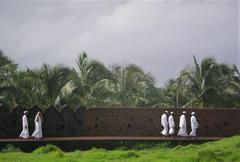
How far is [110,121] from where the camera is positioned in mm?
23469

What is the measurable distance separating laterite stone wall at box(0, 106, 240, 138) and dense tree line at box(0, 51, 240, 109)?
3.67 feet

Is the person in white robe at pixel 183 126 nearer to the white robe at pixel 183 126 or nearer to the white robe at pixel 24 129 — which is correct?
the white robe at pixel 183 126

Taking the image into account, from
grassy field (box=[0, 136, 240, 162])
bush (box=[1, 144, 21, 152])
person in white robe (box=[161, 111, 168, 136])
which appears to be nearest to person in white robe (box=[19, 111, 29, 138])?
bush (box=[1, 144, 21, 152])

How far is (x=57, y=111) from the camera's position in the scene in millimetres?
22516

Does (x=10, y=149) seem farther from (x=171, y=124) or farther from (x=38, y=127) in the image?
(x=171, y=124)

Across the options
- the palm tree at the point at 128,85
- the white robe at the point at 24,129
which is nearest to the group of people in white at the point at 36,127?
the white robe at the point at 24,129

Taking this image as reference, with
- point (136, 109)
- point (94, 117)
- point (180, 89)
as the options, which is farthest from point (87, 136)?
point (180, 89)

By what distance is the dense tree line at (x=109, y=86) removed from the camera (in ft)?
82.3

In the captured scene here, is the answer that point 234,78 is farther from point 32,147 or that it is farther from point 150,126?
point 32,147

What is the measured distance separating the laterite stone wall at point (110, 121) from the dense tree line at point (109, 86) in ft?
3.67

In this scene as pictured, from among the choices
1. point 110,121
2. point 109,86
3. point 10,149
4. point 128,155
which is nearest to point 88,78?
point 109,86

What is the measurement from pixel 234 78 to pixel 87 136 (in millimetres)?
9976

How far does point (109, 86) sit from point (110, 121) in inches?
207

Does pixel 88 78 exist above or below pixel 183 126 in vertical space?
above
